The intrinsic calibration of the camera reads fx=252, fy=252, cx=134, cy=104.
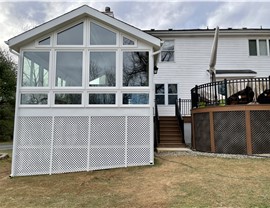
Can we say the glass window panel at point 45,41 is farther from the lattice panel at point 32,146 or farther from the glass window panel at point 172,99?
the glass window panel at point 172,99

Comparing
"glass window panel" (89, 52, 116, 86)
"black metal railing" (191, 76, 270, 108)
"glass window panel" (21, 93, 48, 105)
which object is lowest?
"glass window panel" (21, 93, 48, 105)

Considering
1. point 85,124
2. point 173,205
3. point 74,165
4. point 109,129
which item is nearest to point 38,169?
point 74,165

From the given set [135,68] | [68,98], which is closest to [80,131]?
[68,98]

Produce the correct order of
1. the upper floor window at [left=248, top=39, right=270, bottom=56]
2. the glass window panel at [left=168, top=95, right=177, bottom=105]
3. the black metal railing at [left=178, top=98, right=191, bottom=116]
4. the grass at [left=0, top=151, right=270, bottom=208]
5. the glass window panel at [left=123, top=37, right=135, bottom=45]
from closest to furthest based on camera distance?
the grass at [left=0, top=151, right=270, bottom=208]
the glass window panel at [left=123, top=37, right=135, bottom=45]
the black metal railing at [left=178, top=98, right=191, bottom=116]
the glass window panel at [left=168, top=95, right=177, bottom=105]
the upper floor window at [left=248, top=39, right=270, bottom=56]

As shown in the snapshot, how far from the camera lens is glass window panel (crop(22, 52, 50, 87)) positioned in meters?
8.07

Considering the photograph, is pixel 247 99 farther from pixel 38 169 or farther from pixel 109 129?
pixel 38 169

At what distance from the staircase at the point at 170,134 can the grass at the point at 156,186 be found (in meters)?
3.09

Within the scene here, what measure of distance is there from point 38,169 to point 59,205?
10.8ft

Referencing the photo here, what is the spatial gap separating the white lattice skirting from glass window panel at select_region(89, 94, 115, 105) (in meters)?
0.48

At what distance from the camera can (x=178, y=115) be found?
1304 centimetres

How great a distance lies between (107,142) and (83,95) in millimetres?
1660

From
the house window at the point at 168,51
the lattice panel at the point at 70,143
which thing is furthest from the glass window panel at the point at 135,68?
the house window at the point at 168,51

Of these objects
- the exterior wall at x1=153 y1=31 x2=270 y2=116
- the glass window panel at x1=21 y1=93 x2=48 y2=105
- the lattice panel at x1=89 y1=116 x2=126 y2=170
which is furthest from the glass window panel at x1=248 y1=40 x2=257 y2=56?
the glass window panel at x1=21 y1=93 x2=48 y2=105

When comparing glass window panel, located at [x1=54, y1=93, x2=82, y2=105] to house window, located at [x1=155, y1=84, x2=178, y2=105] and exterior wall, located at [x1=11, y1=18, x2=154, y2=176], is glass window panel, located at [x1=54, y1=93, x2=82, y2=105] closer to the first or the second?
exterior wall, located at [x1=11, y1=18, x2=154, y2=176]
